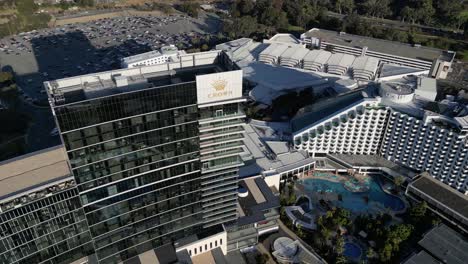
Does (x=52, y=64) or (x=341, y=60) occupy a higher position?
(x=341, y=60)

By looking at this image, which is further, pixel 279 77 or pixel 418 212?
pixel 279 77

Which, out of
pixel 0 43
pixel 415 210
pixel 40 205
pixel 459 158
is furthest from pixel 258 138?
pixel 0 43

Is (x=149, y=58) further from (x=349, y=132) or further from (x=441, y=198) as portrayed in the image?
(x=441, y=198)

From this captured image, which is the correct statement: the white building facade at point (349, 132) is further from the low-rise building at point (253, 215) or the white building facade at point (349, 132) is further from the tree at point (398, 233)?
the tree at point (398, 233)

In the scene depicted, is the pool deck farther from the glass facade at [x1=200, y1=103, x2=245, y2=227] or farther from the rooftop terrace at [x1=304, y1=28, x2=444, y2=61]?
the rooftop terrace at [x1=304, y1=28, x2=444, y2=61]

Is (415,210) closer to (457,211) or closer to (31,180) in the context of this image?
(457,211)

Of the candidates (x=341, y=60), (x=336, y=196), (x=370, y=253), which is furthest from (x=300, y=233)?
(x=341, y=60)
